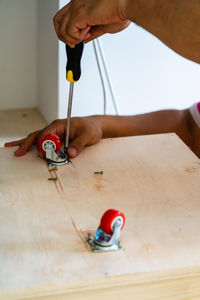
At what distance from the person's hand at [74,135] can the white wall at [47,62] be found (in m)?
0.65

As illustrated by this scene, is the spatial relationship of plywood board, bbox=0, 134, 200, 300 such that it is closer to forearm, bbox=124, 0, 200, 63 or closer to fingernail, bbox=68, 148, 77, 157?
fingernail, bbox=68, 148, 77, 157

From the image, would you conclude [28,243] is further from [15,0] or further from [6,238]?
[15,0]

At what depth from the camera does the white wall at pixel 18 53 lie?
187 centimetres

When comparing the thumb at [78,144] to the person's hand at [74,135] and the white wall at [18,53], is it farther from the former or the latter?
the white wall at [18,53]

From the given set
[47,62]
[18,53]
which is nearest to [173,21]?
[47,62]

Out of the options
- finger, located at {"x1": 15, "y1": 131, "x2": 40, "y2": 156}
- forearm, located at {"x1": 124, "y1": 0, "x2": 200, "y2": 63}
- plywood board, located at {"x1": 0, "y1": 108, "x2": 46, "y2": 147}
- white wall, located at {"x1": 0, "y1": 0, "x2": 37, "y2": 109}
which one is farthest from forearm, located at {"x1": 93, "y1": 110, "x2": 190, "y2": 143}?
white wall, located at {"x1": 0, "y1": 0, "x2": 37, "y2": 109}

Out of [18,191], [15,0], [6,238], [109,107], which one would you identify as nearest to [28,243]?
[6,238]

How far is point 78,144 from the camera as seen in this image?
97 centimetres

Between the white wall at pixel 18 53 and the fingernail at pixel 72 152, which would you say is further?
the white wall at pixel 18 53

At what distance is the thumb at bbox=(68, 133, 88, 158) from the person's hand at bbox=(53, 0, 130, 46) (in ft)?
0.58

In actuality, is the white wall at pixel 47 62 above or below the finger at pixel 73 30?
below

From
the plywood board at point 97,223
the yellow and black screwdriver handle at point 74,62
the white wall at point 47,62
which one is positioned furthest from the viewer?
the white wall at point 47,62

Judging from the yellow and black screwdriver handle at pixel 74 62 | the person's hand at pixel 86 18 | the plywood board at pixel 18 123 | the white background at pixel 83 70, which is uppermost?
the person's hand at pixel 86 18

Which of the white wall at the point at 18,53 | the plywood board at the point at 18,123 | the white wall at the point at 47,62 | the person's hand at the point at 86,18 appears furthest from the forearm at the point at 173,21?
the white wall at the point at 18,53
